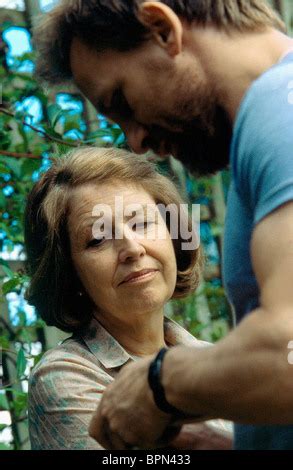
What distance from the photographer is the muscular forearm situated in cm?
104

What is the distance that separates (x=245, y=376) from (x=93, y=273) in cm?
97

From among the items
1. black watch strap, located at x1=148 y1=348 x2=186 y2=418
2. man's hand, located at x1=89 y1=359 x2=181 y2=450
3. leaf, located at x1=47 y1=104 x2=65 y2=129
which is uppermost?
black watch strap, located at x1=148 y1=348 x2=186 y2=418

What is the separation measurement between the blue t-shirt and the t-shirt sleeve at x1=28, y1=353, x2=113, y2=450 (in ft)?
1.74

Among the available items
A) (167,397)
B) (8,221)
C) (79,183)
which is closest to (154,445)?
(167,397)

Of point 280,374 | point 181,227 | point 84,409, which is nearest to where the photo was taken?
point 280,374

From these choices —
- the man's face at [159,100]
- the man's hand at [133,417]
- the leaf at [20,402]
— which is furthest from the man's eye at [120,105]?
the leaf at [20,402]

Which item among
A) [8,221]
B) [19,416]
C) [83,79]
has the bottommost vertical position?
[19,416]

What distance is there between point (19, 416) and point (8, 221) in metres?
0.62

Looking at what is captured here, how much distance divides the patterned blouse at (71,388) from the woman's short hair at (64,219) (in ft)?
0.48

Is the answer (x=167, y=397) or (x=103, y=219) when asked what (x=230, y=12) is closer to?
(x=167, y=397)

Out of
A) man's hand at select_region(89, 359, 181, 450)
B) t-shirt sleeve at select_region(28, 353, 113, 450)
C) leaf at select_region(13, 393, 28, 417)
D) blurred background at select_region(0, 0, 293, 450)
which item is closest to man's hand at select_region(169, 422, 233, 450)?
man's hand at select_region(89, 359, 181, 450)

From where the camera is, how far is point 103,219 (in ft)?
6.57

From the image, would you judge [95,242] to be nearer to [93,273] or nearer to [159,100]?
[93,273]

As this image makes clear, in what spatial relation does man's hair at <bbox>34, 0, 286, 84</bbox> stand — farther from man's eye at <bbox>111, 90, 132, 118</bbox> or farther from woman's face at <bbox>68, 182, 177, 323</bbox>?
woman's face at <bbox>68, 182, 177, 323</bbox>
